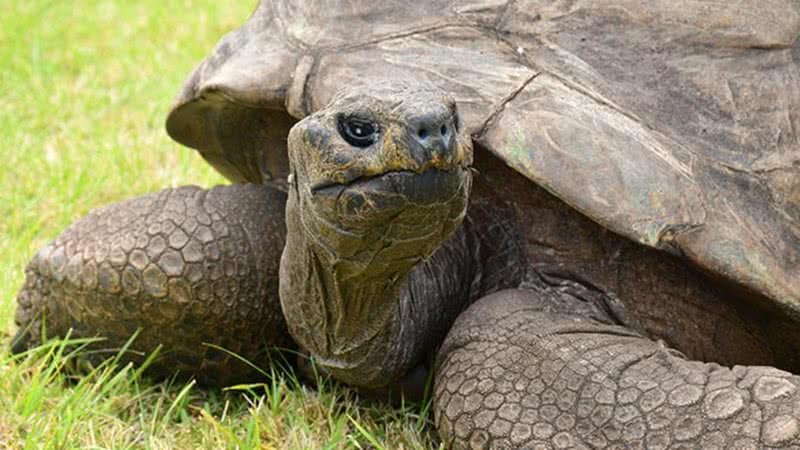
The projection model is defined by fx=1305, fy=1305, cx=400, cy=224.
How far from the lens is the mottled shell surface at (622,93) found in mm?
2654

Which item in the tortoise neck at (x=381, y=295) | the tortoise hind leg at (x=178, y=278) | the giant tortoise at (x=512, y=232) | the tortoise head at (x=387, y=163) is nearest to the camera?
the tortoise head at (x=387, y=163)

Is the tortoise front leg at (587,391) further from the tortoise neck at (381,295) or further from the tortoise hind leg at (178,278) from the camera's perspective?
the tortoise hind leg at (178,278)

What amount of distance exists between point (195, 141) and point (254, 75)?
0.69 m

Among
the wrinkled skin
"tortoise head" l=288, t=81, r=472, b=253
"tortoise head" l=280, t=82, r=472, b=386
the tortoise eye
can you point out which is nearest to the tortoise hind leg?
the wrinkled skin

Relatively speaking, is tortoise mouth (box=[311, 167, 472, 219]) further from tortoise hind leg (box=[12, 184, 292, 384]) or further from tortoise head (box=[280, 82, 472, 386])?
tortoise hind leg (box=[12, 184, 292, 384])

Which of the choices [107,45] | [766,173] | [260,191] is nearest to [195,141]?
[260,191]

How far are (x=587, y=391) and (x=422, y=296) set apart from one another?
51 centimetres

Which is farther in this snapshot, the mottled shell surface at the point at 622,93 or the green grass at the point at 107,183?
the green grass at the point at 107,183

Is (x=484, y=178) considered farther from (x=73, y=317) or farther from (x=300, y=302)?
(x=73, y=317)

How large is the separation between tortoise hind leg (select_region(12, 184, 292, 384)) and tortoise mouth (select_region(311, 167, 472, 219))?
1.02 metres

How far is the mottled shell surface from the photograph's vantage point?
2654 mm

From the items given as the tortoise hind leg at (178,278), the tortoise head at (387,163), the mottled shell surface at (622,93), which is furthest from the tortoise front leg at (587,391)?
the tortoise hind leg at (178,278)

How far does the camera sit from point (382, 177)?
216 cm

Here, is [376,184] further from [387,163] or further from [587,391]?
[587,391]
